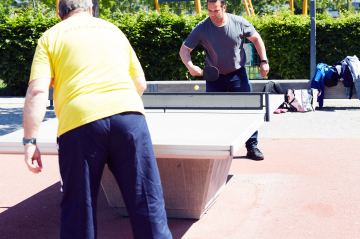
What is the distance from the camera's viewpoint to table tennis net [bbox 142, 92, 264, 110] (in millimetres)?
4500

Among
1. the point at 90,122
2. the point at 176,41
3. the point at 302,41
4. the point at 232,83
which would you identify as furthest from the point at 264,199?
the point at 176,41

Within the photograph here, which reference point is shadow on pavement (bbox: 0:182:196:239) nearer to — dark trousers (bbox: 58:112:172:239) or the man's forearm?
dark trousers (bbox: 58:112:172:239)

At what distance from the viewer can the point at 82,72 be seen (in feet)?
7.80

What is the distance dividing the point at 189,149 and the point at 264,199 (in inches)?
68.7

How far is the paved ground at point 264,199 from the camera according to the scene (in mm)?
3549

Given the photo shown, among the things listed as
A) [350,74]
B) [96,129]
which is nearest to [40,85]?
[96,129]

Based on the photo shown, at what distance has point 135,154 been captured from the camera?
2.42 m

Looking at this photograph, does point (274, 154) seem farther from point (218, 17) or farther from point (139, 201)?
point (139, 201)

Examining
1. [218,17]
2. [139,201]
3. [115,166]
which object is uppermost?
[218,17]

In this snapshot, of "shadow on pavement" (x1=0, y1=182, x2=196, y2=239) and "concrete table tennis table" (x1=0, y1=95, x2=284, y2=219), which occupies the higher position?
"concrete table tennis table" (x1=0, y1=95, x2=284, y2=219)

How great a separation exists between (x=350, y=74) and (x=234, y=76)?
18.2 feet

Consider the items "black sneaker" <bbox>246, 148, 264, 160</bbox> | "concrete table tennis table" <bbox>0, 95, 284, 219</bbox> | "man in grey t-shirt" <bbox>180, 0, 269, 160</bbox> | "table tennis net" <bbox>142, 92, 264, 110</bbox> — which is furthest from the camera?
"black sneaker" <bbox>246, 148, 264, 160</bbox>

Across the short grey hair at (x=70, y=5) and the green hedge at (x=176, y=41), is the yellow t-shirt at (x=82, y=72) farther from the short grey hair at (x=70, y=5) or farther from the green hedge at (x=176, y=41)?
the green hedge at (x=176, y=41)

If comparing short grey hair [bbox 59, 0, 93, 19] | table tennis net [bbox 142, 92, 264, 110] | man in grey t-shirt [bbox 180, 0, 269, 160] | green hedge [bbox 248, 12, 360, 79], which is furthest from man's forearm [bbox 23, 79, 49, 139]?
green hedge [bbox 248, 12, 360, 79]
